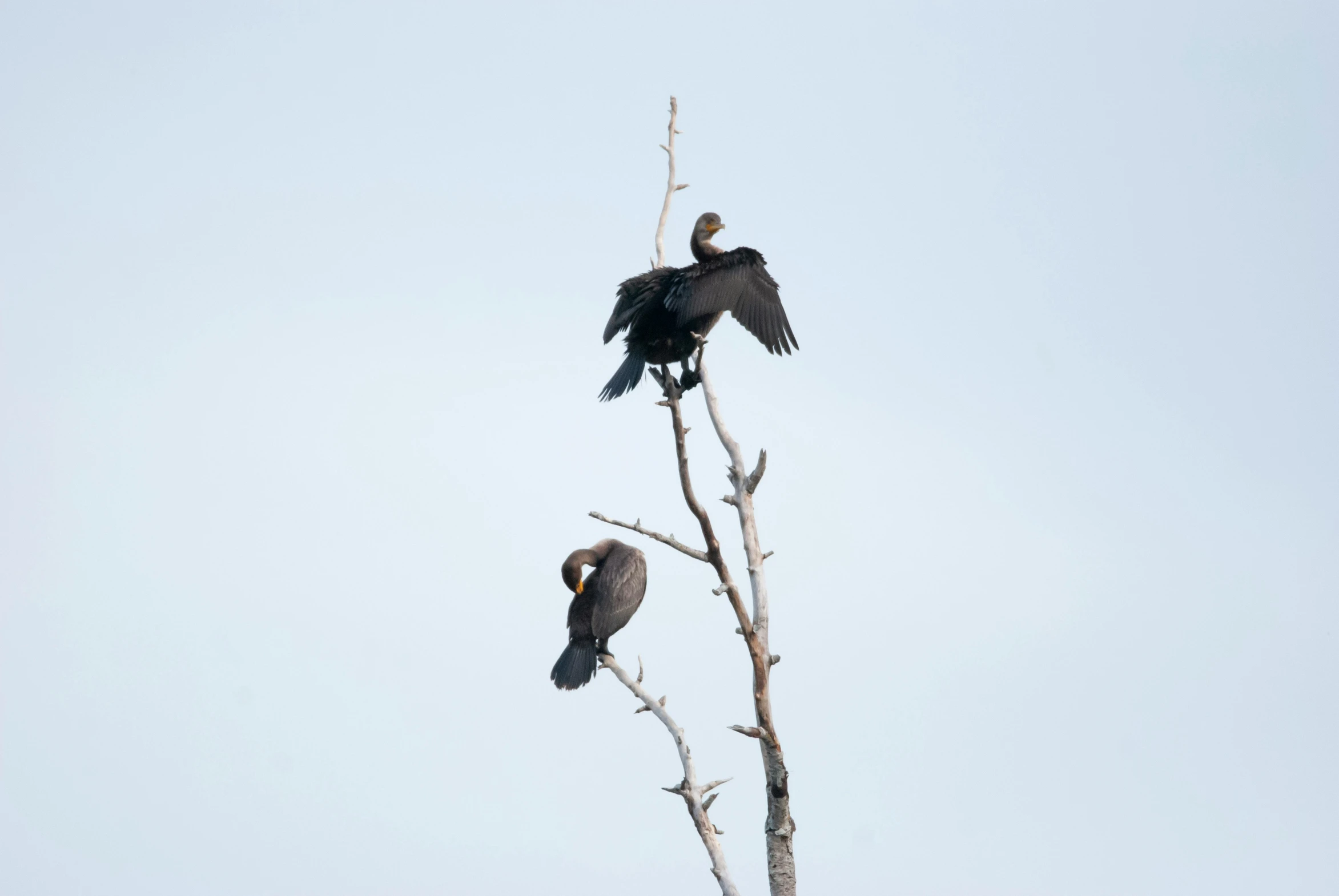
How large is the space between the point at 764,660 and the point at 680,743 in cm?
62

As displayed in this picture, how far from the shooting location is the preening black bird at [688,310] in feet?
22.8

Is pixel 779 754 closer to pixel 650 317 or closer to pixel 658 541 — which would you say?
pixel 658 541

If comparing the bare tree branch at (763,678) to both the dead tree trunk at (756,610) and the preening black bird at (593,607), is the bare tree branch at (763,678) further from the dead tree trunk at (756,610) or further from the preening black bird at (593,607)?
the preening black bird at (593,607)

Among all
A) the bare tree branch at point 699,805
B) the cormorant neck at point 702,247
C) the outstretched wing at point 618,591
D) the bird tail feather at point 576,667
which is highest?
the cormorant neck at point 702,247

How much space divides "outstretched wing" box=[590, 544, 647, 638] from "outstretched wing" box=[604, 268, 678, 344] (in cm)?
150

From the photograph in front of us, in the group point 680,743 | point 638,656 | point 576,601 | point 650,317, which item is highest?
point 650,317

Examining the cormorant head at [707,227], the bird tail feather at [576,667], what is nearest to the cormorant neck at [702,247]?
the cormorant head at [707,227]

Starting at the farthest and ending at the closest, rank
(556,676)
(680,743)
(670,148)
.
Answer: (556,676), (670,148), (680,743)

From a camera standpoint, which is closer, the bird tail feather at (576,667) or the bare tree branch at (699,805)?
the bare tree branch at (699,805)

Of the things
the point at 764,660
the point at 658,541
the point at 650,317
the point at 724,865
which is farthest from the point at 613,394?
the point at 724,865

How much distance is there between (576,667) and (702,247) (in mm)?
2606

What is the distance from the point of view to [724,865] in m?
6.46

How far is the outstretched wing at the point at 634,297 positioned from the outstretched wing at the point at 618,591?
4.93 ft

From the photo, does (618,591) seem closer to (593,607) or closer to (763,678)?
(593,607)
